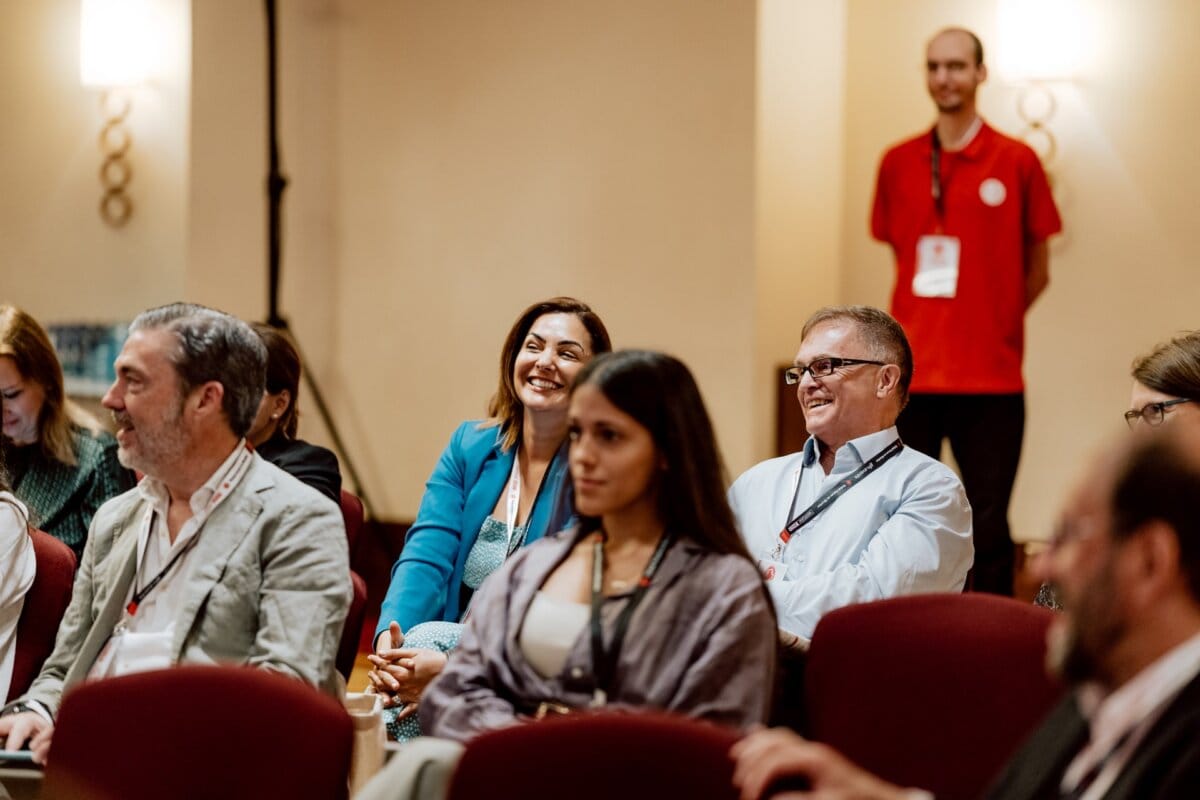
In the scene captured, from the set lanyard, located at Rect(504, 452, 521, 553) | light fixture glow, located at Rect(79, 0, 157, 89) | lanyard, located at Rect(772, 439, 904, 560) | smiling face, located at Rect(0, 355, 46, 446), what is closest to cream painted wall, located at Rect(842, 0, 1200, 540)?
lanyard, located at Rect(772, 439, 904, 560)

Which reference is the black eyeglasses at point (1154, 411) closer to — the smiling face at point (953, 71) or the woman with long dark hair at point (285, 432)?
the woman with long dark hair at point (285, 432)

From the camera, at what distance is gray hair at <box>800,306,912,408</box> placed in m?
3.46

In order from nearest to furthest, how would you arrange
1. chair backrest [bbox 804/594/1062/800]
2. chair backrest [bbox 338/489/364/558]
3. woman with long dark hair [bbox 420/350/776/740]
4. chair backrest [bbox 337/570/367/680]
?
woman with long dark hair [bbox 420/350/776/740], chair backrest [bbox 804/594/1062/800], chair backrest [bbox 337/570/367/680], chair backrest [bbox 338/489/364/558]

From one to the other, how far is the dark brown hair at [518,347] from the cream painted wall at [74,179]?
8.77 feet

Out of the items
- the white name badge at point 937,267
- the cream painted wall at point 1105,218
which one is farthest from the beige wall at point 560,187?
the white name badge at point 937,267

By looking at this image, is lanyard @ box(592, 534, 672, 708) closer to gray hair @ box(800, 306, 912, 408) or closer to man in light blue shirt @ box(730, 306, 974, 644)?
man in light blue shirt @ box(730, 306, 974, 644)

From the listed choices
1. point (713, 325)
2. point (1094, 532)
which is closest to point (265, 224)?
point (713, 325)

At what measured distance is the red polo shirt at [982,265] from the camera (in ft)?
16.1

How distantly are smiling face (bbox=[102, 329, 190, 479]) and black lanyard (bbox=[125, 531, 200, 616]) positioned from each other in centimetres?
15

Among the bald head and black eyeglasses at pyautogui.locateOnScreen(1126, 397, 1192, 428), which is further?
the bald head

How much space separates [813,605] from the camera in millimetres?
3109

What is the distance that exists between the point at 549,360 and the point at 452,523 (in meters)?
0.44

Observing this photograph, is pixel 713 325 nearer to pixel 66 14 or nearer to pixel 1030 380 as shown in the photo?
pixel 1030 380

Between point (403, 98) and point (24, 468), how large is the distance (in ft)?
8.39
